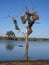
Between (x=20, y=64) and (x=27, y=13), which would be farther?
(x=27, y=13)

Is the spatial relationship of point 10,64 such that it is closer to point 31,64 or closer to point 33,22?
point 31,64

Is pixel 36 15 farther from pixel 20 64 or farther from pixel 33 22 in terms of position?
pixel 20 64

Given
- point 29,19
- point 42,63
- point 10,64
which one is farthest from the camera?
point 29,19

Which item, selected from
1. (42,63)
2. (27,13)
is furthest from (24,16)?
(42,63)

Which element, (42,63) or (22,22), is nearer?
(42,63)

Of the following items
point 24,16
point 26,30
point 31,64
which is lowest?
point 31,64

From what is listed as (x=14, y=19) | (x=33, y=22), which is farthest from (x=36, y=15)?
(x=14, y=19)

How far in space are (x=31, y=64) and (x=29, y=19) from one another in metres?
4.90

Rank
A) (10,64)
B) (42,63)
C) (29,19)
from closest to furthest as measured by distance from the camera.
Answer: (10,64), (42,63), (29,19)

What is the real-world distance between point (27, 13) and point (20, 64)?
18.5 ft

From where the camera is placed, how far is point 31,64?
13.9 metres

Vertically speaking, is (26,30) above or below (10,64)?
above

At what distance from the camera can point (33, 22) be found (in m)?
17.6

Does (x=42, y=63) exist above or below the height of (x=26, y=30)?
below
